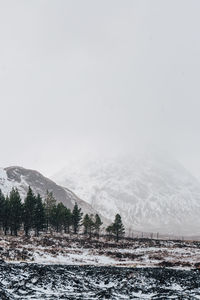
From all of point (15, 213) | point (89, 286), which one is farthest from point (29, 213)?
point (89, 286)

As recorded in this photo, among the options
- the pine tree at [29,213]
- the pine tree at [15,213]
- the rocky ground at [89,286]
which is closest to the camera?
the rocky ground at [89,286]

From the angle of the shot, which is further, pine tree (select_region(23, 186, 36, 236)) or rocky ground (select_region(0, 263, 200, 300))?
pine tree (select_region(23, 186, 36, 236))

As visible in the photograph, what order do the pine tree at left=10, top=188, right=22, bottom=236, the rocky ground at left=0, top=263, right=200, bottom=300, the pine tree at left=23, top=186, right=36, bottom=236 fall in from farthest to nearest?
the pine tree at left=23, top=186, right=36, bottom=236 → the pine tree at left=10, top=188, right=22, bottom=236 → the rocky ground at left=0, top=263, right=200, bottom=300

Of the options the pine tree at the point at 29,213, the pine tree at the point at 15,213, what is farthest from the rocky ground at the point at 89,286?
the pine tree at the point at 29,213

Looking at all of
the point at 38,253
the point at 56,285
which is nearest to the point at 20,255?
the point at 38,253

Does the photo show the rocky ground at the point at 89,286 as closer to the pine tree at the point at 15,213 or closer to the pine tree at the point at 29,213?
the pine tree at the point at 15,213

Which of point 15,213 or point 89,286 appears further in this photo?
point 15,213

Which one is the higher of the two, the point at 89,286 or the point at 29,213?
the point at 29,213

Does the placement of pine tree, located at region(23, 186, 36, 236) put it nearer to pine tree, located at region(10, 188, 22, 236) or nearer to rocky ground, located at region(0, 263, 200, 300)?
pine tree, located at region(10, 188, 22, 236)

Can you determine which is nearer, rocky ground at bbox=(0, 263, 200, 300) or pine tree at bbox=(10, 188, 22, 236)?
rocky ground at bbox=(0, 263, 200, 300)

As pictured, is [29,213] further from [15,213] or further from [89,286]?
[89,286]

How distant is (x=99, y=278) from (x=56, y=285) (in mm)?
5330

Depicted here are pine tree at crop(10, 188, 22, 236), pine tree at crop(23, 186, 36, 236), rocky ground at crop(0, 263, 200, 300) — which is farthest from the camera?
pine tree at crop(23, 186, 36, 236)

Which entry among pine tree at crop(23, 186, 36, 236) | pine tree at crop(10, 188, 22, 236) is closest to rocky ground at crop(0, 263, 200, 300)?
pine tree at crop(10, 188, 22, 236)
